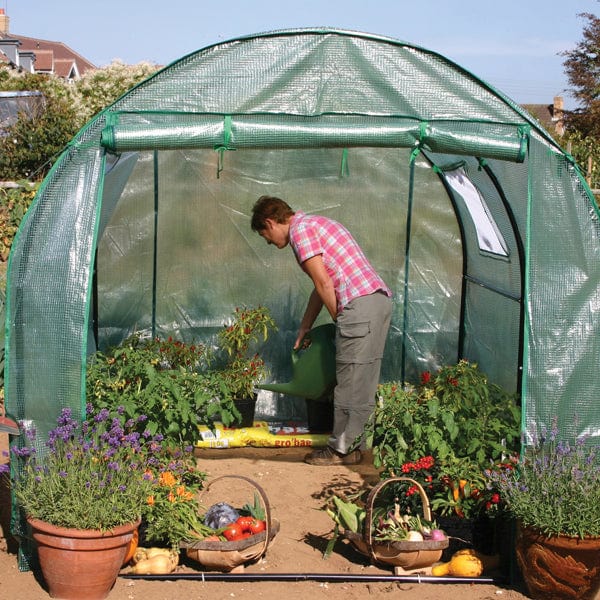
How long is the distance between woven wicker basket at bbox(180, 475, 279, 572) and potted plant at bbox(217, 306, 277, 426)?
2.16 meters

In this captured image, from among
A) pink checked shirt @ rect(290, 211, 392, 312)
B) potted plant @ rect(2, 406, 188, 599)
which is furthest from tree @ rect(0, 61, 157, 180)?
potted plant @ rect(2, 406, 188, 599)

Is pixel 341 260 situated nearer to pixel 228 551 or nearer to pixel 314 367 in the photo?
pixel 314 367

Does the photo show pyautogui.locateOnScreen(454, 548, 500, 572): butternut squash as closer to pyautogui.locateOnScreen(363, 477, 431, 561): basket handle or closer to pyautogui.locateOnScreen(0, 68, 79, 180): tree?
pyautogui.locateOnScreen(363, 477, 431, 561): basket handle

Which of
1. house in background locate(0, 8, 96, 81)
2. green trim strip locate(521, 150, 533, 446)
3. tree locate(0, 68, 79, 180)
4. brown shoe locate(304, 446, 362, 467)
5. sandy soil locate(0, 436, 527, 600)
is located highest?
house in background locate(0, 8, 96, 81)

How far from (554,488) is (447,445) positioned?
Answer: 2.16ft

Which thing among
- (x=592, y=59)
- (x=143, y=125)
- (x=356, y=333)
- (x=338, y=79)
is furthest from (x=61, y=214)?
(x=592, y=59)

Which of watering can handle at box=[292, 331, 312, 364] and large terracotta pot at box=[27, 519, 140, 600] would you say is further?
watering can handle at box=[292, 331, 312, 364]

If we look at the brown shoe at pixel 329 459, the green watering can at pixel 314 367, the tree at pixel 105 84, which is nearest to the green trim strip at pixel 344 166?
the green watering can at pixel 314 367

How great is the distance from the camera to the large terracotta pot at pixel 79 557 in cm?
390

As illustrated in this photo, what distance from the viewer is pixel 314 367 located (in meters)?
6.18

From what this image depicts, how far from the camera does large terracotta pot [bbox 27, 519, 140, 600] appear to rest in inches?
154

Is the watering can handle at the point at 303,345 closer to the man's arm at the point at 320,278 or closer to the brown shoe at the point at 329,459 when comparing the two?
the brown shoe at the point at 329,459

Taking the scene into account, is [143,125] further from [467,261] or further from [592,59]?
[592,59]

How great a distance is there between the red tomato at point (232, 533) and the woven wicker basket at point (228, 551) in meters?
0.08
